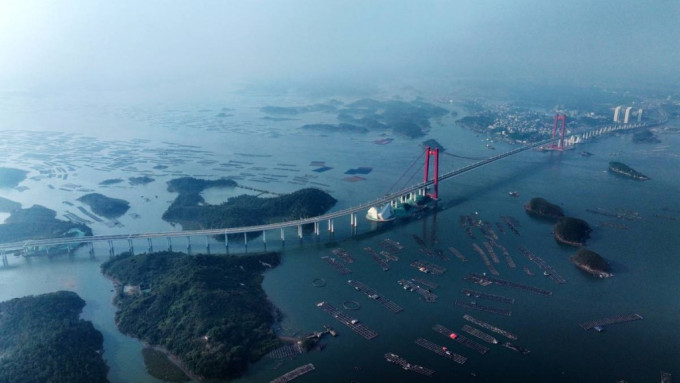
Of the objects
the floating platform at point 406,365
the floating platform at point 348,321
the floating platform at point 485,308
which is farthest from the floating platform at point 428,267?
the floating platform at point 406,365

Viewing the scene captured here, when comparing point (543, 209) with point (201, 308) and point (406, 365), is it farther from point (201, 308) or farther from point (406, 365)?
point (201, 308)

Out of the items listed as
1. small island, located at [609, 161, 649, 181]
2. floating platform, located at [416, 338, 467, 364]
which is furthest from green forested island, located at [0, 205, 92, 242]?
small island, located at [609, 161, 649, 181]

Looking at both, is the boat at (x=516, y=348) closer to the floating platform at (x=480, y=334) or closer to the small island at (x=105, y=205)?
the floating platform at (x=480, y=334)

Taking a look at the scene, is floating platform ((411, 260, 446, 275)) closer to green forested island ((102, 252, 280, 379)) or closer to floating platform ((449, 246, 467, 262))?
floating platform ((449, 246, 467, 262))

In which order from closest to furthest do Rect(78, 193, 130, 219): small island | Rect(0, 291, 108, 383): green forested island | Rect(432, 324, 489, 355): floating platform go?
1. Rect(0, 291, 108, 383): green forested island
2. Rect(432, 324, 489, 355): floating platform
3. Rect(78, 193, 130, 219): small island

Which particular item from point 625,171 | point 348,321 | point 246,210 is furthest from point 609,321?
point 625,171
